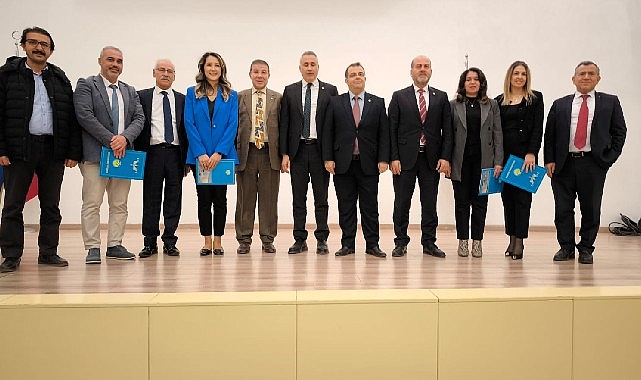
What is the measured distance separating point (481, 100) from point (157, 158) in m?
2.54

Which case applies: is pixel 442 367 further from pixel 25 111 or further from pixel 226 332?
pixel 25 111

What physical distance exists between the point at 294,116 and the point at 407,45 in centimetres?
346

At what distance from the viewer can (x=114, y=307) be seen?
195 cm

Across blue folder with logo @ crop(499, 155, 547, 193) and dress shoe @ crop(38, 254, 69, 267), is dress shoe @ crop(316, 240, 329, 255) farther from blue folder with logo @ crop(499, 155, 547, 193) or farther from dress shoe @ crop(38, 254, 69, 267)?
dress shoe @ crop(38, 254, 69, 267)

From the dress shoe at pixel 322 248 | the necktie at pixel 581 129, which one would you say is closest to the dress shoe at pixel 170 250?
the dress shoe at pixel 322 248

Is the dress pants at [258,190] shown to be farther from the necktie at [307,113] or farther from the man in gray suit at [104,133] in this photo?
the man in gray suit at [104,133]

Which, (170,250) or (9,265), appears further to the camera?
(170,250)

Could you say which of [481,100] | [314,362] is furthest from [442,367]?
[481,100]

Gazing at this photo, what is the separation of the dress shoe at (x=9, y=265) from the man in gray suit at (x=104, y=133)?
0.44m

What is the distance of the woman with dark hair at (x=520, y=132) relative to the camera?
4.09 m

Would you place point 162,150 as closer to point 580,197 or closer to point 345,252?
point 345,252

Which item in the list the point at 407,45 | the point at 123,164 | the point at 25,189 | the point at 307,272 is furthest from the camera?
the point at 407,45

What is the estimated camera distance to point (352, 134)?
4.12m

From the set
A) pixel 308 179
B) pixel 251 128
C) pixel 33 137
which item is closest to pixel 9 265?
pixel 33 137
